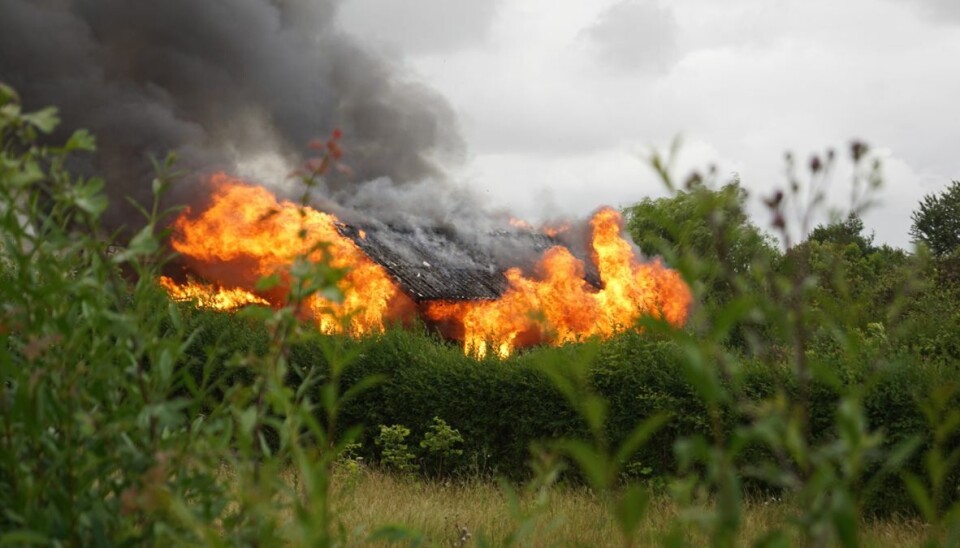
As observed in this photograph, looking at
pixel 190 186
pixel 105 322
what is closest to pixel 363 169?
pixel 190 186

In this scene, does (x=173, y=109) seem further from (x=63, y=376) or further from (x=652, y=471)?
(x=63, y=376)

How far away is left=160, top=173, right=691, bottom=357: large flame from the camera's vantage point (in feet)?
55.6

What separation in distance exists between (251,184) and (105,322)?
16.9m

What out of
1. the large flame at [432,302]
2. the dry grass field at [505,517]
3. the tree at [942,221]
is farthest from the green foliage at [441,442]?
the tree at [942,221]

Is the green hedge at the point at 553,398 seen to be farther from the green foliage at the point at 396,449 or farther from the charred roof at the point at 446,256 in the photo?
the charred roof at the point at 446,256

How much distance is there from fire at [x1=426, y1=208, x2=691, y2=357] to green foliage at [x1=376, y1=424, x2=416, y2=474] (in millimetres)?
7476

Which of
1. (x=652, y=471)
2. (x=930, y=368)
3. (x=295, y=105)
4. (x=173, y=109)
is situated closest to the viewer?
(x=930, y=368)

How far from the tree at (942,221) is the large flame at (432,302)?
2833cm

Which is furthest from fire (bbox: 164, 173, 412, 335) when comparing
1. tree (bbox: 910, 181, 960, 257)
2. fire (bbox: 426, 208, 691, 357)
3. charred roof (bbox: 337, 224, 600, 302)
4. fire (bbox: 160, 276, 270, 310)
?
tree (bbox: 910, 181, 960, 257)

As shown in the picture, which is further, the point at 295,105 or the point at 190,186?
the point at 295,105

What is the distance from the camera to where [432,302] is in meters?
19.1

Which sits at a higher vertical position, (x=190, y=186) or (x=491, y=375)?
(x=190, y=186)

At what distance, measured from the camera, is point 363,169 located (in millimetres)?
26703

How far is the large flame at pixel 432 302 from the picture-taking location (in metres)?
17.0
